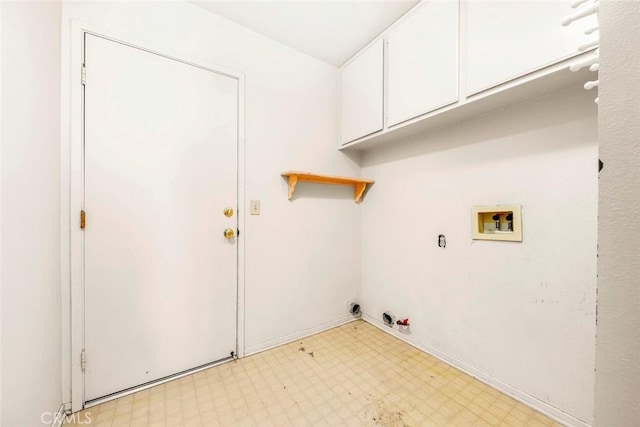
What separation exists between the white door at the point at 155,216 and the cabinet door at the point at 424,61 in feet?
3.62

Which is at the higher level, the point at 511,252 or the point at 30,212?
the point at 30,212

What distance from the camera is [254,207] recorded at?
5.90 ft

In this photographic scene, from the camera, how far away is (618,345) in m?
0.36

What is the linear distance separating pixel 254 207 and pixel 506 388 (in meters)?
1.86

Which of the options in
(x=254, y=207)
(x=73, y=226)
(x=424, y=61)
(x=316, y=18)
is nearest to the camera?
(x=73, y=226)

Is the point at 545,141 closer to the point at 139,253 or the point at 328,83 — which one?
the point at 328,83

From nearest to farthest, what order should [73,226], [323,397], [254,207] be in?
[73,226], [323,397], [254,207]

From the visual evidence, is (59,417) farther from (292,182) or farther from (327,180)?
(327,180)

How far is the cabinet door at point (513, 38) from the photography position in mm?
1018

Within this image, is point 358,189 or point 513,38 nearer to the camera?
point 513,38

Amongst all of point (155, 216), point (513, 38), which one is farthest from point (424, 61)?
point (155, 216)

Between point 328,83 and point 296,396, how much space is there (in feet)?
7.51

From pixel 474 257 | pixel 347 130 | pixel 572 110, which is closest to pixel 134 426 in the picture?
pixel 474 257

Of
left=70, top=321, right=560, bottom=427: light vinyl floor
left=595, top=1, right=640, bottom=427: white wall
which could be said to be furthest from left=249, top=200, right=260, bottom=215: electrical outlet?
left=595, top=1, right=640, bottom=427: white wall
